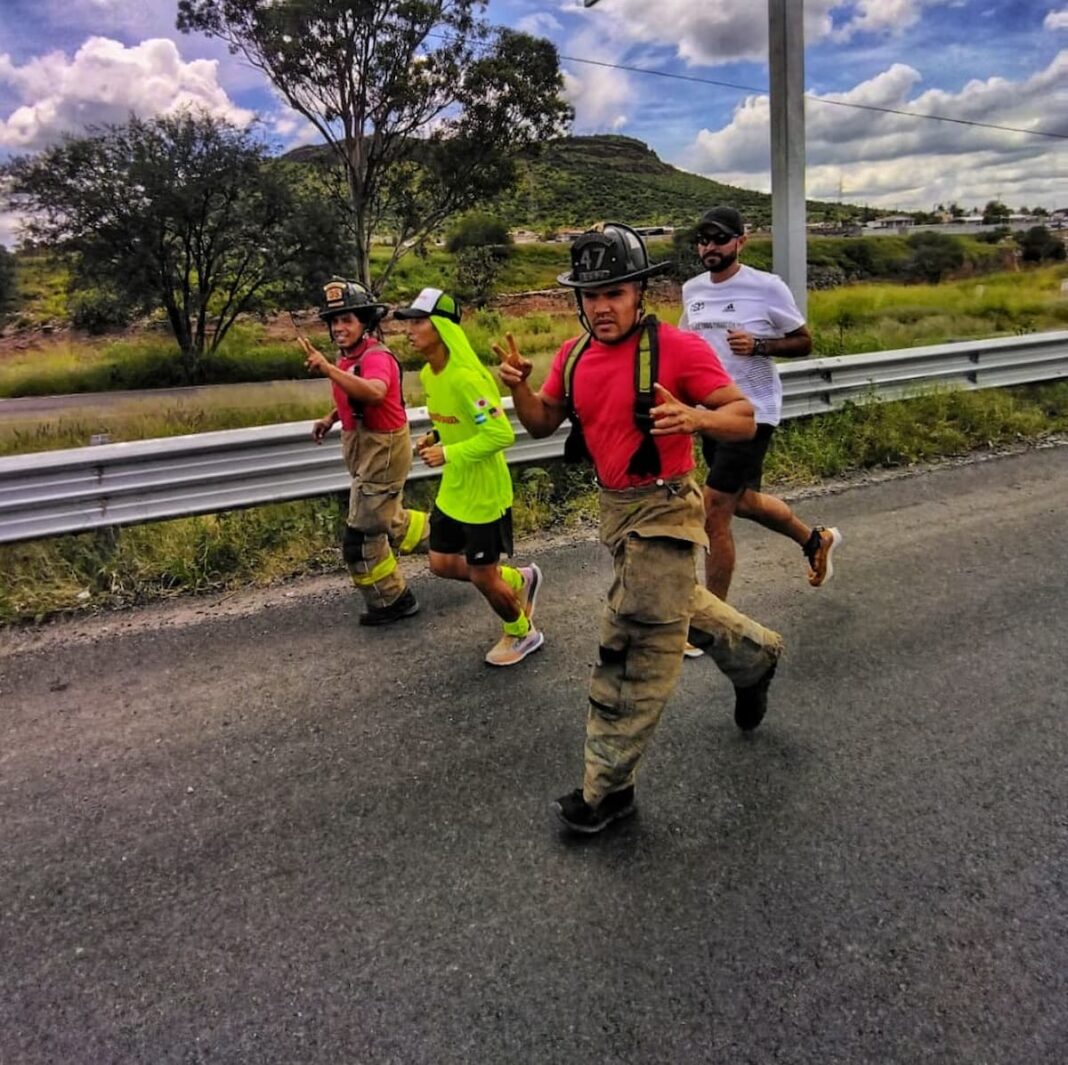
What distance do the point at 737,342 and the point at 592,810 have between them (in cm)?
240

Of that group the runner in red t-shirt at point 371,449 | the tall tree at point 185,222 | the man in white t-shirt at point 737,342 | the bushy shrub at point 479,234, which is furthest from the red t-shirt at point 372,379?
the bushy shrub at point 479,234

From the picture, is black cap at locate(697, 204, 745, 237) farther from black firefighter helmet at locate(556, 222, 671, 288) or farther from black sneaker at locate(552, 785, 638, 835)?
black sneaker at locate(552, 785, 638, 835)

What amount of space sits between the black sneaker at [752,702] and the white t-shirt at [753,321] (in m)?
1.48

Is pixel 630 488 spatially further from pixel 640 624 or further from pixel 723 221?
pixel 723 221

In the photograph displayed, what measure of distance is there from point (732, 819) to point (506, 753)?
2.90 ft

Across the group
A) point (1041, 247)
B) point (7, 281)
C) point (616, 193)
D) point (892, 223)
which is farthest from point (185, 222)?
point (892, 223)

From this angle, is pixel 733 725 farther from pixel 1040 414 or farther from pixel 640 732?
pixel 1040 414

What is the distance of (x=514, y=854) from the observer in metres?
2.62

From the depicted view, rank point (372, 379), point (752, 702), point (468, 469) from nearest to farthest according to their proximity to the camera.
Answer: point (752, 702) → point (468, 469) → point (372, 379)

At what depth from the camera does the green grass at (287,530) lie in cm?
468

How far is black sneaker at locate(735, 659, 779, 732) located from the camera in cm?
313

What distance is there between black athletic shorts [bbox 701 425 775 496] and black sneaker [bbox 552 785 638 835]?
1.84 m

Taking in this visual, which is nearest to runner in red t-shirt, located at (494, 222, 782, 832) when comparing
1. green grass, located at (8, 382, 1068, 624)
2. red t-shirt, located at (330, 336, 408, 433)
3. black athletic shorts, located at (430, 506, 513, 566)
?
black athletic shorts, located at (430, 506, 513, 566)

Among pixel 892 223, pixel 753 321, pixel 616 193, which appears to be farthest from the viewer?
pixel 616 193
